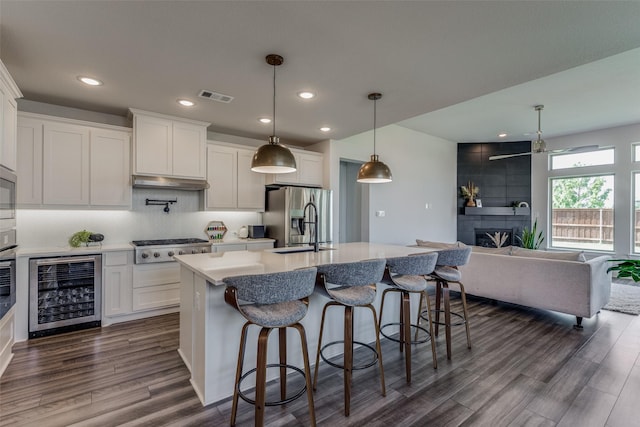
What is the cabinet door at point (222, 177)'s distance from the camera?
4.21 metres

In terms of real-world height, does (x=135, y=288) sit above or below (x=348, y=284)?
below

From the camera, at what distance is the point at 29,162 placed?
3115 mm

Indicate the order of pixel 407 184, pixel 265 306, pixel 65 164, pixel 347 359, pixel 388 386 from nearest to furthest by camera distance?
pixel 265 306 → pixel 347 359 → pixel 388 386 → pixel 65 164 → pixel 407 184

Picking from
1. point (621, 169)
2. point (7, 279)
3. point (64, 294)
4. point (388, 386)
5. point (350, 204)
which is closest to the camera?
point (388, 386)

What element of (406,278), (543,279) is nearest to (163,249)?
(406,278)

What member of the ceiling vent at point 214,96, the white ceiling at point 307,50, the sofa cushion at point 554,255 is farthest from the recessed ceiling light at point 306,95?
the sofa cushion at point 554,255

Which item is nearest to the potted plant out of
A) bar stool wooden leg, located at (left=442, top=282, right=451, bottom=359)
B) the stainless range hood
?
bar stool wooden leg, located at (left=442, top=282, right=451, bottom=359)

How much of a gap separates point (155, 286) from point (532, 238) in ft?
24.3

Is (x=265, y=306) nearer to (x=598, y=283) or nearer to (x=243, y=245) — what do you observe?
(x=243, y=245)

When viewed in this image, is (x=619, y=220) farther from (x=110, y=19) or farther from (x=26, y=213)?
(x=26, y=213)

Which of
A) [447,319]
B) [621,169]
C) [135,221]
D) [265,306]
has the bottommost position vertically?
[447,319]

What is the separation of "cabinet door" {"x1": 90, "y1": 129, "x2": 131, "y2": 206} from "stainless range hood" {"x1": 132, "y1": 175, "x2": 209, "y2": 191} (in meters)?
0.17

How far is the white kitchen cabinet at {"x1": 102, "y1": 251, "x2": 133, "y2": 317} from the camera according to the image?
333cm

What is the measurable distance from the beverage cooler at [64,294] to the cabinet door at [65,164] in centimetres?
70
